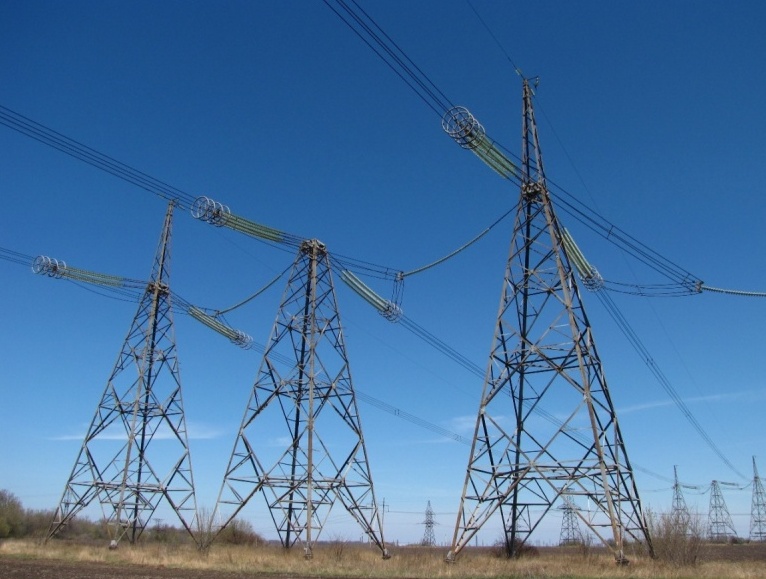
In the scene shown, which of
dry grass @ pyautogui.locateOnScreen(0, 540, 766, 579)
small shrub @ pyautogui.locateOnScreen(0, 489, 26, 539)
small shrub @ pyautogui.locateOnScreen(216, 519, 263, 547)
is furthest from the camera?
small shrub @ pyautogui.locateOnScreen(0, 489, 26, 539)

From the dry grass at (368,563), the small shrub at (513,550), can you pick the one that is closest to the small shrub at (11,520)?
the dry grass at (368,563)

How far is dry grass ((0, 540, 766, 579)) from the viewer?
1858cm

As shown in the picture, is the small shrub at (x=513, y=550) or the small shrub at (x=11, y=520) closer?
the small shrub at (x=513, y=550)

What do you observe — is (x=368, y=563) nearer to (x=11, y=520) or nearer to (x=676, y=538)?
(x=676, y=538)

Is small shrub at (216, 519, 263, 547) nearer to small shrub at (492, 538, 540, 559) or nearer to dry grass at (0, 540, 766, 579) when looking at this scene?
dry grass at (0, 540, 766, 579)

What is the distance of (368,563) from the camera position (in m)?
24.3

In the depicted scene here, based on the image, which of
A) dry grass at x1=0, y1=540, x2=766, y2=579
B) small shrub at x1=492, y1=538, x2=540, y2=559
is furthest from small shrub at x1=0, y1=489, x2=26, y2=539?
small shrub at x1=492, y1=538, x2=540, y2=559

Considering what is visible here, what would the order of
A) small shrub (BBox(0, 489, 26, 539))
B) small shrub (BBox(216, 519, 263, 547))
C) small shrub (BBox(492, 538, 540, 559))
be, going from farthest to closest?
small shrub (BBox(0, 489, 26, 539)) < small shrub (BBox(216, 519, 263, 547)) < small shrub (BBox(492, 538, 540, 559))

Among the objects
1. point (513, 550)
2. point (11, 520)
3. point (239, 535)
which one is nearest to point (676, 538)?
point (513, 550)

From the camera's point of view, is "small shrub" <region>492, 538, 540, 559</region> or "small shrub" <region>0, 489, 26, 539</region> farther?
"small shrub" <region>0, 489, 26, 539</region>

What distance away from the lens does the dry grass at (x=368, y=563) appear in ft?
61.0

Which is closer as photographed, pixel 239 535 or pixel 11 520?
pixel 239 535

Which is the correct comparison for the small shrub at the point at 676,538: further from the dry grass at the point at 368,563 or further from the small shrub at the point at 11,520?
the small shrub at the point at 11,520

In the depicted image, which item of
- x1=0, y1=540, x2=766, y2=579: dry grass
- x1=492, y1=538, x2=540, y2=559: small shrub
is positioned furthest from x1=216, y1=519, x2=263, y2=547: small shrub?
x1=492, y1=538, x2=540, y2=559: small shrub
